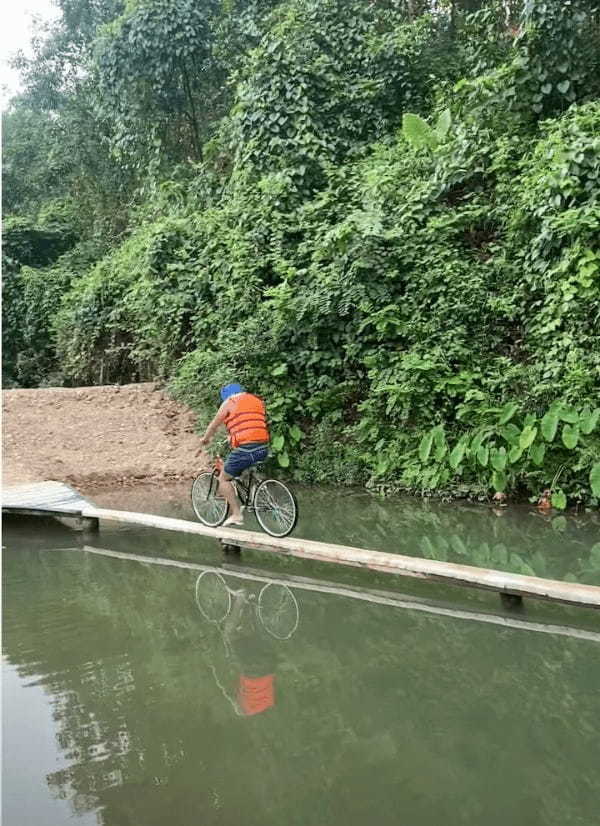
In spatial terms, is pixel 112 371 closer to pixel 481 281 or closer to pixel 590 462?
pixel 481 281

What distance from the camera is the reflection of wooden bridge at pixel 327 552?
5.31 meters

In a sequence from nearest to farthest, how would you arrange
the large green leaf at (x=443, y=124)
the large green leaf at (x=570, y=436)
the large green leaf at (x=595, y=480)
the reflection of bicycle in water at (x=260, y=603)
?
the reflection of bicycle in water at (x=260, y=603), the large green leaf at (x=595, y=480), the large green leaf at (x=570, y=436), the large green leaf at (x=443, y=124)

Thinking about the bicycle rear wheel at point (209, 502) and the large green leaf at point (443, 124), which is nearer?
the bicycle rear wheel at point (209, 502)

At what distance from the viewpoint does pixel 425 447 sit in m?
9.70

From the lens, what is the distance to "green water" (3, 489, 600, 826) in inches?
129

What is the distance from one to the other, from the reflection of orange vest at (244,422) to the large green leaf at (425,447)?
2.92 meters

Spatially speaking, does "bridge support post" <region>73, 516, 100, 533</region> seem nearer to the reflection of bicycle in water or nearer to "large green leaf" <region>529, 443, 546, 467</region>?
the reflection of bicycle in water

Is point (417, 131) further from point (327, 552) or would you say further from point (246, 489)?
point (327, 552)

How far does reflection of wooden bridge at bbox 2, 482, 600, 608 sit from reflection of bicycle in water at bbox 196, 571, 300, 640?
49cm

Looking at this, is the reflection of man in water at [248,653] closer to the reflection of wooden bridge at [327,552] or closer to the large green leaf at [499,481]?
the reflection of wooden bridge at [327,552]

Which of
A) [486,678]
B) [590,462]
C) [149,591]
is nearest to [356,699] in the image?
[486,678]

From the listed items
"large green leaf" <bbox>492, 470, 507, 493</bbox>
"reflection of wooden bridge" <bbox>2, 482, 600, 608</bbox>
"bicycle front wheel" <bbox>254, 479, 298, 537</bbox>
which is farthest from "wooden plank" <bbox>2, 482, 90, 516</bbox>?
"large green leaf" <bbox>492, 470, 507, 493</bbox>

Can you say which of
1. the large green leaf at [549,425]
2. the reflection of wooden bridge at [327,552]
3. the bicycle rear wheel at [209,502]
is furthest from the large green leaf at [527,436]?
the bicycle rear wheel at [209,502]

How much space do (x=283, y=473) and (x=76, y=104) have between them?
53.7 ft
